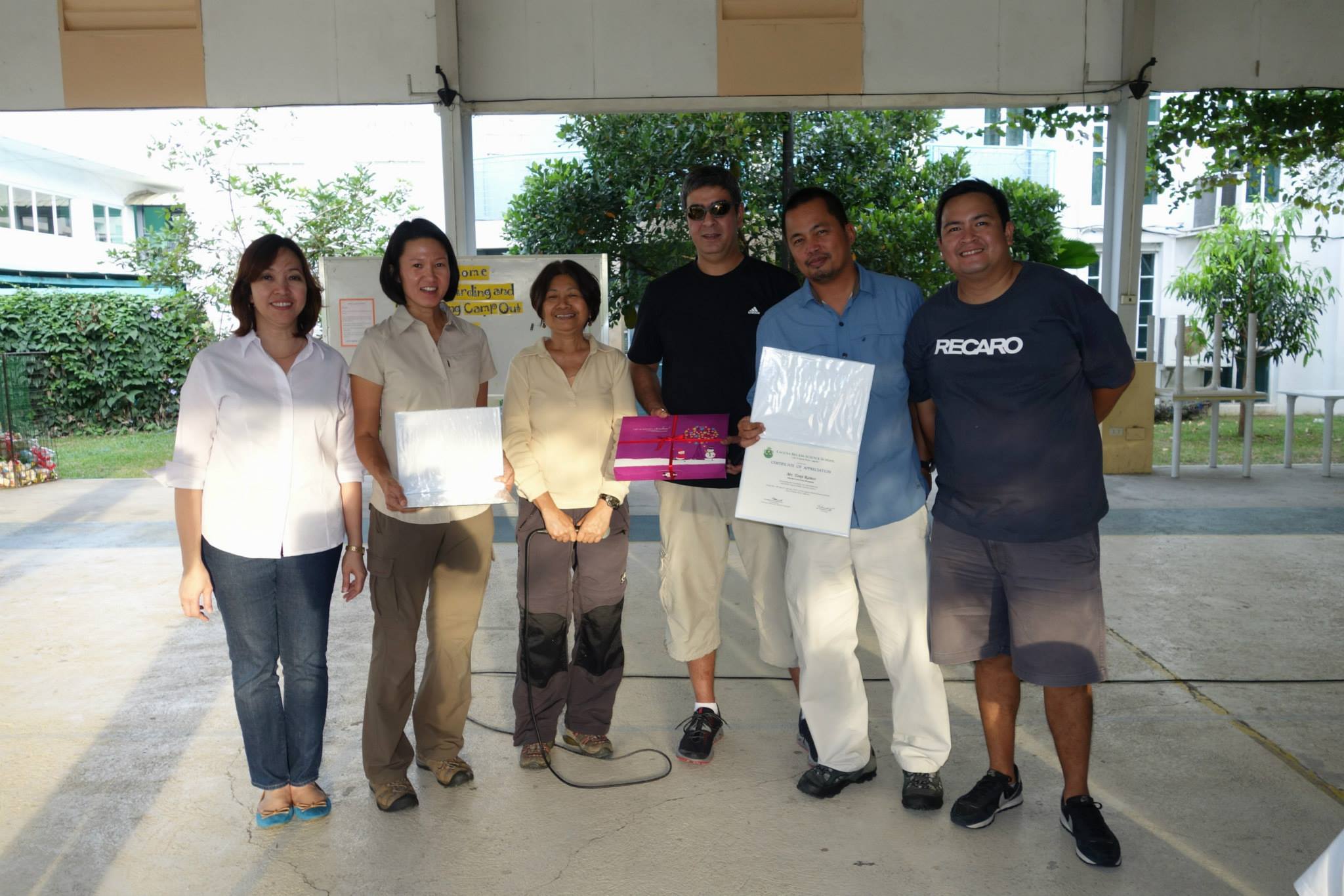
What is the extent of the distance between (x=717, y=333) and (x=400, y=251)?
1060 mm

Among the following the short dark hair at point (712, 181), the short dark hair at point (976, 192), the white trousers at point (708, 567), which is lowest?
the white trousers at point (708, 567)

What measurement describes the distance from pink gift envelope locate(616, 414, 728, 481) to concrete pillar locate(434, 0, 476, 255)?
16.5 ft

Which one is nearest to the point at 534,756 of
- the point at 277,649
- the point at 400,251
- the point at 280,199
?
the point at 277,649

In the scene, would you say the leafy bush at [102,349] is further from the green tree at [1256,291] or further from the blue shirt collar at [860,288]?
the green tree at [1256,291]

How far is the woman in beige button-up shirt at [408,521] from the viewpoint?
10.6ft

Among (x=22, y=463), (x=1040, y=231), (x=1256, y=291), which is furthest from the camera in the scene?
(x=1256, y=291)

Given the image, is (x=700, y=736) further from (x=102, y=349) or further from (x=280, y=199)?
(x=102, y=349)

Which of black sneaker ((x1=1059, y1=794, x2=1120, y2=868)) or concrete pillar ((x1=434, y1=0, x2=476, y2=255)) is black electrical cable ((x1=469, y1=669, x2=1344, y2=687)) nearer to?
black sneaker ((x1=1059, y1=794, x2=1120, y2=868))

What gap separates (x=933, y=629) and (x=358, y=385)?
1.88 meters

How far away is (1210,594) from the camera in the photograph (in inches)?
227

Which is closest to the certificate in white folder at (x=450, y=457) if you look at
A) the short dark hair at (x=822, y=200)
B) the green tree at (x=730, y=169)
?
the short dark hair at (x=822, y=200)

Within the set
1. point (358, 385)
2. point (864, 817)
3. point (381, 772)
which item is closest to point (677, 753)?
point (864, 817)

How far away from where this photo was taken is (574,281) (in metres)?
3.41

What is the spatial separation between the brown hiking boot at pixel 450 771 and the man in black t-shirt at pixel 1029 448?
165 cm
